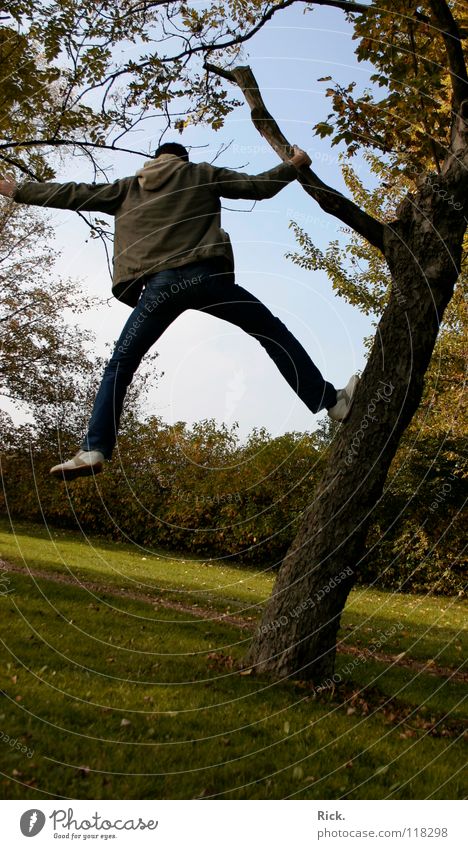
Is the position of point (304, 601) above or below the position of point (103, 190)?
below

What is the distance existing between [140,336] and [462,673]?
31.3ft

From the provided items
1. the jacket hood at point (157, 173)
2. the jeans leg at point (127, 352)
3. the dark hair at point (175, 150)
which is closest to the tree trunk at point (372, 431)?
the dark hair at point (175, 150)

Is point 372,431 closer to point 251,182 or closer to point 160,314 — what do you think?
point 251,182

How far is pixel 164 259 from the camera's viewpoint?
503cm

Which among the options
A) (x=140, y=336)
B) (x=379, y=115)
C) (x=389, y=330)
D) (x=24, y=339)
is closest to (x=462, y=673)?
(x=389, y=330)

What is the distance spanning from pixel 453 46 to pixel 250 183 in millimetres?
4192

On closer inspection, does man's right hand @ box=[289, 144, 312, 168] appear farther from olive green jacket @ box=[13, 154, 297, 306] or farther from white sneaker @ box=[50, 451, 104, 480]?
white sneaker @ box=[50, 451, 104, 480]

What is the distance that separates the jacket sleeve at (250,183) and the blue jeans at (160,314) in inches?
23.3

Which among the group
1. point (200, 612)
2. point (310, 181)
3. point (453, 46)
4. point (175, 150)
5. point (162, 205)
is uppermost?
point (453, 46)

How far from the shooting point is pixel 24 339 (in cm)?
2436

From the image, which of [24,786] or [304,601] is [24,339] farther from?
[24,786]

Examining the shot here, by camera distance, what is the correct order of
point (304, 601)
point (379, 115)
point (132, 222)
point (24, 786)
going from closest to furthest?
point (24, 786) < point (132, 222) < point (304, 601) < point (379, 115)

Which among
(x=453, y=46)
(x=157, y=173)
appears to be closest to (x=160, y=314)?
(x=157, y=173)

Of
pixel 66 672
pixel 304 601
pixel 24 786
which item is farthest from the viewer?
pixel 304 601
